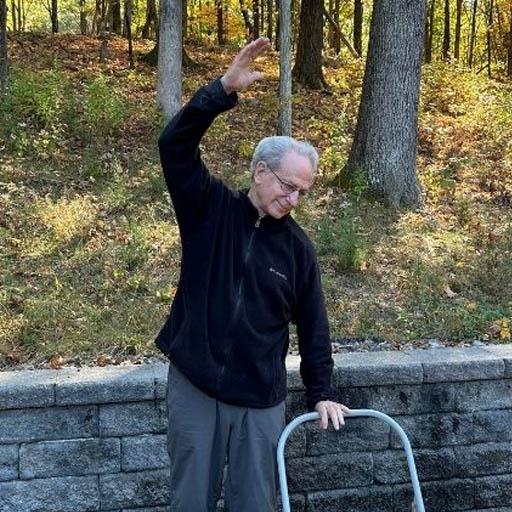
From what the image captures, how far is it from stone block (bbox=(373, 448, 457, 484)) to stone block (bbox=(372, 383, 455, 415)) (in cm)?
25

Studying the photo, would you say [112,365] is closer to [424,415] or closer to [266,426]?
[266,426]

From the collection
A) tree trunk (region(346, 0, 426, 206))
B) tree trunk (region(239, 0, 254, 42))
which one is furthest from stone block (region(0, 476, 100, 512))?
tree trunk (region(239, 0, 254, 42))

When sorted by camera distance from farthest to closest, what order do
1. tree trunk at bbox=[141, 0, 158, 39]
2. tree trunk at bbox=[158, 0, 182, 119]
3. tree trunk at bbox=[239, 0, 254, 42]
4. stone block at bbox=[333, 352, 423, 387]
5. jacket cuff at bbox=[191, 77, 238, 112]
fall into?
1. tree trunk at bbox=[239, 0, 254, 42]
2. tree trunk at bbox=[141, 0, 158, 39]
3. tree trunk at bbox=[158, 0, 182, 119]
4. stone block at bbox=[333, 352, 423, 387]
5. jacket cuff at bbox=[191, 77, 238, 112]

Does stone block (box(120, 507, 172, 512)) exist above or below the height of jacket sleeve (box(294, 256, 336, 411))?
below

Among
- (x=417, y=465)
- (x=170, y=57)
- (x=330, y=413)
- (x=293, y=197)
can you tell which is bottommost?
(x=417, y=465)

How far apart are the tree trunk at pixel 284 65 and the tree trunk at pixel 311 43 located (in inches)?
165

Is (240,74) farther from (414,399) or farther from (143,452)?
(414,399)

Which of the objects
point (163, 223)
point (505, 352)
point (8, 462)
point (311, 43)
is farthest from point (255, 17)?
point (8, 462)

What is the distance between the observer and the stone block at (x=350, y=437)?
3.80m

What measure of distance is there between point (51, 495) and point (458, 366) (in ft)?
7.52

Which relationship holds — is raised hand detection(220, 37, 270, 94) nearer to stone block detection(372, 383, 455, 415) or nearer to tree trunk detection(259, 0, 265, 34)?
stone block detection(372, 383, 455, 415)

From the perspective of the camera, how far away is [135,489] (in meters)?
3.64

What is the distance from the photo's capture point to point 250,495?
2.81 meters

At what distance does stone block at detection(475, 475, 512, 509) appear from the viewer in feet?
13.4
